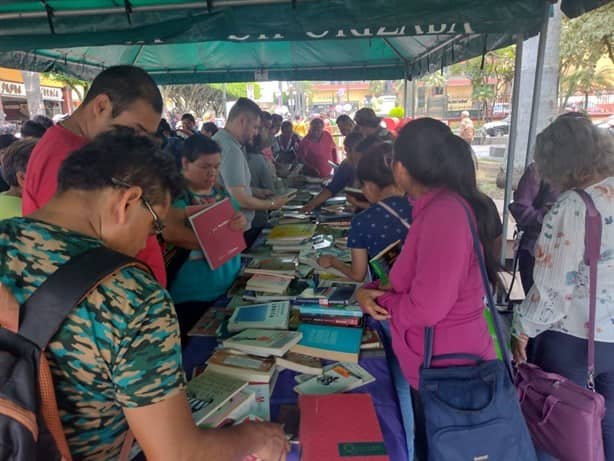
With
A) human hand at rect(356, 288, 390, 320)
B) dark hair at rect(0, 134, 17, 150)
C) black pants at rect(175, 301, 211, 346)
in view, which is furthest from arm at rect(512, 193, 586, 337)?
dark hair at rect(0, 134, 17, 150)

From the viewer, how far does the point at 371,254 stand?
1833mm

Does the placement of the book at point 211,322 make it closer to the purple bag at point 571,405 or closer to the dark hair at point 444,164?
the dark hair at point 444,164

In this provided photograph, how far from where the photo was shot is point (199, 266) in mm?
1979

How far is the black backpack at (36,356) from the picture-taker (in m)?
0.65

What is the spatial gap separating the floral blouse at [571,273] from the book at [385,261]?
50 centimetres

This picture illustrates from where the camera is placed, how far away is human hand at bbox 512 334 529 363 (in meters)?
1.69

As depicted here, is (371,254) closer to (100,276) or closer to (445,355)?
(445,355)

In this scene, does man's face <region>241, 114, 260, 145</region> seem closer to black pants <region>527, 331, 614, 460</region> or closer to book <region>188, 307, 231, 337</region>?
book <region>188, 307, 231, 337</region>

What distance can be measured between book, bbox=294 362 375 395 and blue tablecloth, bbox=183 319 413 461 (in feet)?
0.08

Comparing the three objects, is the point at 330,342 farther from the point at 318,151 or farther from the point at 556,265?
the point at 318,151

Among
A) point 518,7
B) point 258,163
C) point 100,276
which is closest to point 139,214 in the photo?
point 100,276

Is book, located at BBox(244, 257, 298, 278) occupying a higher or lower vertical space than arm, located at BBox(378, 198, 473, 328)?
lower

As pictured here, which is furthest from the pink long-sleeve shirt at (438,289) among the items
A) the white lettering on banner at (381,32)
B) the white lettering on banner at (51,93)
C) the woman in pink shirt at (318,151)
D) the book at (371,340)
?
the white lettering on banner at (51,93)

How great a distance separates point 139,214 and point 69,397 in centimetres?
33
